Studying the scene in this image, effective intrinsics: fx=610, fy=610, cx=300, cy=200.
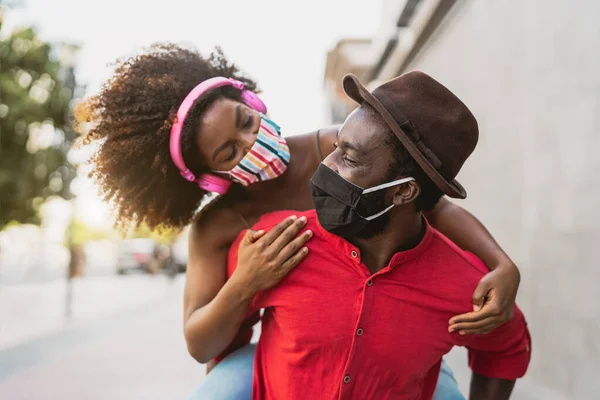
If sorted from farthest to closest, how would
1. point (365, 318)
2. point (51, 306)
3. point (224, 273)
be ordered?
point (51, 306) → point (224, 273) → point (365, 318)

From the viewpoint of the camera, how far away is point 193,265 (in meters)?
2.18

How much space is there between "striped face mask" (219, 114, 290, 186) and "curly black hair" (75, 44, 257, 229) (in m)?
0.18

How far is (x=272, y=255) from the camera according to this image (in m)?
1.89

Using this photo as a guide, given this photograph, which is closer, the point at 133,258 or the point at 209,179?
the point at 209,179

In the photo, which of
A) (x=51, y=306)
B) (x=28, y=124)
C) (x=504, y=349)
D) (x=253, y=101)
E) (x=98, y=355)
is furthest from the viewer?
(x=28, y=124)

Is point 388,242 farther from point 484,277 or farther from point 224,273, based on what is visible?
point 224,273

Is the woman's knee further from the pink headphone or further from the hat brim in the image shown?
the hat brim

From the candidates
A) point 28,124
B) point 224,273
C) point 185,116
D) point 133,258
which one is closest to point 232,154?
point 185,116

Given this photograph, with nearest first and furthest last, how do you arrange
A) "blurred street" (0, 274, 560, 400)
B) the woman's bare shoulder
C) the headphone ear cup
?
the woman's bare shoulder, the headphone ear cup, "blurred street" (0, 274, 560, 400)

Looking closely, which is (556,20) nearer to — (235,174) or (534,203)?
(534,203)

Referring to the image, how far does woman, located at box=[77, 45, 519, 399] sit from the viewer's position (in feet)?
6.61

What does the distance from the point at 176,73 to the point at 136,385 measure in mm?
4147

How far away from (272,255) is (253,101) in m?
0.86

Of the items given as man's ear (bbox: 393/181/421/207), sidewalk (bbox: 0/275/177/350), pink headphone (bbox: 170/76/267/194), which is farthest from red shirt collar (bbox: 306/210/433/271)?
sidewalk (bbox: 0/275/177/350)
